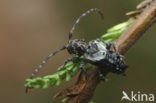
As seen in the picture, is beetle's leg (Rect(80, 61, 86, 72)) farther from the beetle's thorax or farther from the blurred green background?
the blurred green background

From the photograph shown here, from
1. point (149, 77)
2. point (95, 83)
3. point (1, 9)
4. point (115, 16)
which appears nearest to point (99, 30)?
point (115, 16)

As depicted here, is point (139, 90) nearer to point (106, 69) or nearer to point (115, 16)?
point (115, 16)

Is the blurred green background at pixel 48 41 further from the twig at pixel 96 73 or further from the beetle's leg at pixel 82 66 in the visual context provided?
the twig at pixel 96 73

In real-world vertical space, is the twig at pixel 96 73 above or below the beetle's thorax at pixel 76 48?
below

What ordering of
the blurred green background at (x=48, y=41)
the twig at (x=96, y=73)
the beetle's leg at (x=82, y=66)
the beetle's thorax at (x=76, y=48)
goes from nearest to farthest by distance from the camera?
1. the twig at (x=96, y=73)
2. the beetle's leg at (x=82, y=66)
3. the beetle's thorax at (x=76, y=48)
4. the blurred green background at (x=48, y=41)

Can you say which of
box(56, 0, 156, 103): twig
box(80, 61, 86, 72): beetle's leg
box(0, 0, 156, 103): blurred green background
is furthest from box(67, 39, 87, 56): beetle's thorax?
box(0, 0, 156, 103): blurred green background

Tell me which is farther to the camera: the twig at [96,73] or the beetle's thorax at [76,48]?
the beetle's thorax at [76,48]

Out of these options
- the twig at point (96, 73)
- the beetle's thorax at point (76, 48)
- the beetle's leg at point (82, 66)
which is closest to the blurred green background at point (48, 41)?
the beetle's thorax at point (76, 48)

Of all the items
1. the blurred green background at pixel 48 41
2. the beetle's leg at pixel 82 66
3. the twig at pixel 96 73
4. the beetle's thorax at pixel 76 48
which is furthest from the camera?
the blurred green background at pixel 48 41

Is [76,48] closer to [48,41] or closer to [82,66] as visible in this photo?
[82,66]
